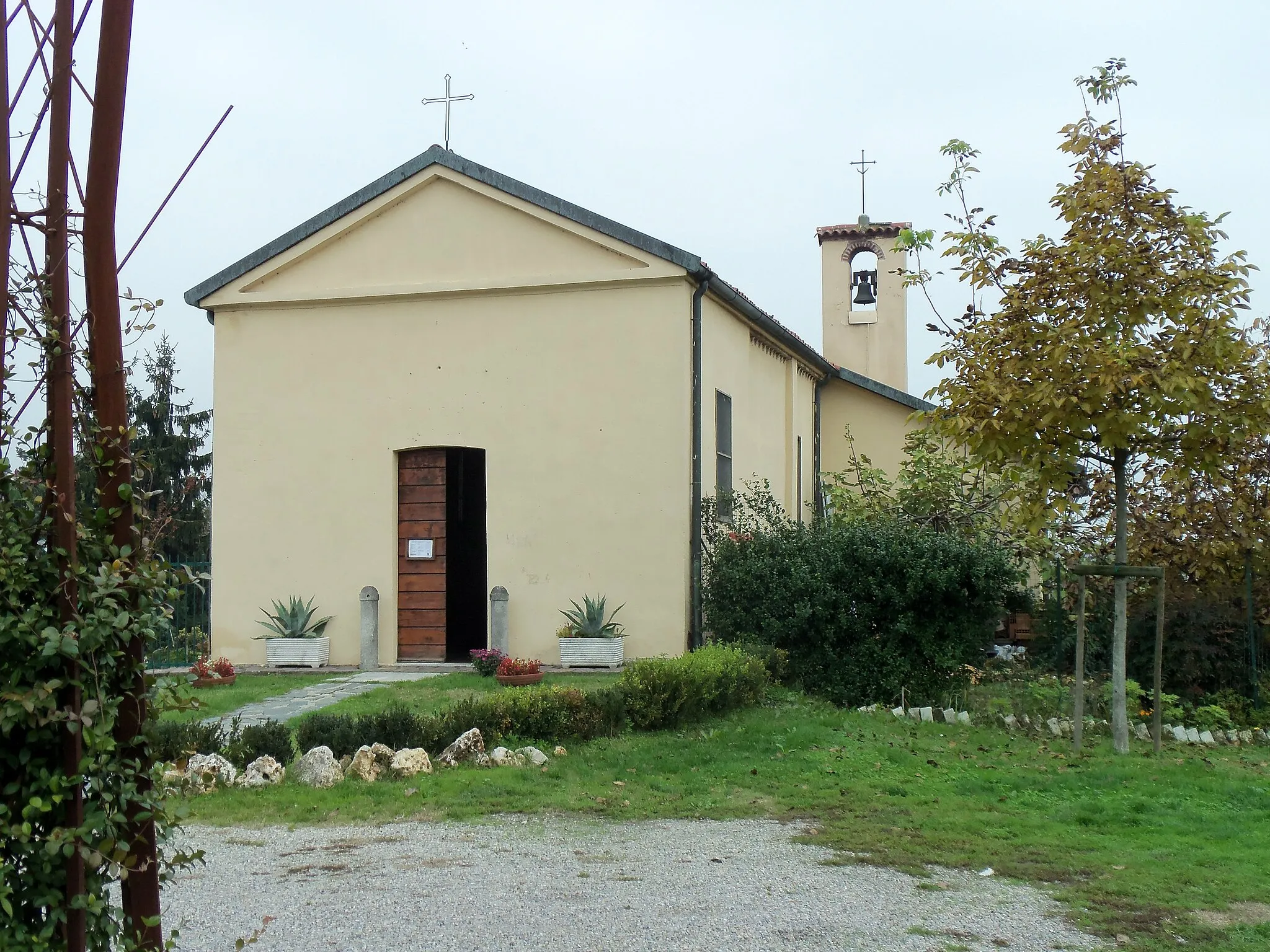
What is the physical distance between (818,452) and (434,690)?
11195 millimetres

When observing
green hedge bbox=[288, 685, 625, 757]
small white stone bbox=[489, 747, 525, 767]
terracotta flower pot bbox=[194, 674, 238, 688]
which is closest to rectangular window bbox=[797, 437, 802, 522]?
terracotta flower pot bbox=[194, 674, 238, 688]

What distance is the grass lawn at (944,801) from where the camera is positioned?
6.10 meters

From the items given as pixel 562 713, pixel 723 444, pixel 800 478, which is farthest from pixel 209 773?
pixel 800 478

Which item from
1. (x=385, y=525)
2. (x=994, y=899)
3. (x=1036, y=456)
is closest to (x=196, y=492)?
(x=385, y=525)

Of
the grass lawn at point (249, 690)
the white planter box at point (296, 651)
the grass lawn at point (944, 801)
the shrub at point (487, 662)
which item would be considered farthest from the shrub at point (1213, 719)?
the white planter box at point (296, 651)

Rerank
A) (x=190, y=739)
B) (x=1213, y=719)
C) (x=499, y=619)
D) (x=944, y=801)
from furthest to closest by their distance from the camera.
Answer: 1. (x=499, y=619)
2. (x=1213, y=719)
3. (x=190, y=739)
4. (x=944, y=801)

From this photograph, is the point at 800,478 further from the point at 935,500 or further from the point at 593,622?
the point at 593,622

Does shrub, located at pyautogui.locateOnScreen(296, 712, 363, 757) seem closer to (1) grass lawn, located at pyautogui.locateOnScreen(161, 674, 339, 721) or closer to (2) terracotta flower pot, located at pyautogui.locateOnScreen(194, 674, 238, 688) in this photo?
(1) grass lawn, located at pyautogui.locateOnScreen(161, 674, 339, 721)

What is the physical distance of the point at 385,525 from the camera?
49.3 feet

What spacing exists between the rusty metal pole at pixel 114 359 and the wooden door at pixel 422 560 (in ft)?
Answer: 39.2

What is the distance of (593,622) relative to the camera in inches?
553

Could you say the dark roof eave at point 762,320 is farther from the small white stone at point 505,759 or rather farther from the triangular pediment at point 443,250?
the small white stone at point 505,759

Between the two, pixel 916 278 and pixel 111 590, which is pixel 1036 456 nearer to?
pixel 916 278

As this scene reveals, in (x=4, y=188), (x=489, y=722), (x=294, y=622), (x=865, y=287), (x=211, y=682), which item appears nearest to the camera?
(x=4, y=188)
